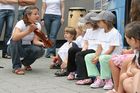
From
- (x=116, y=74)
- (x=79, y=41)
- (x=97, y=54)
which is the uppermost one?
(x=79, y=41)

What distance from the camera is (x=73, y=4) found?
1152 cm

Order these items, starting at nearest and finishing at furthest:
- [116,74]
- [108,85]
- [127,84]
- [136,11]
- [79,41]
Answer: [127,84] → [136,11] → [116,74] → [108,85] → [79,41]

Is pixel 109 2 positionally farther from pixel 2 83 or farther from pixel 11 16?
pixel 2 83

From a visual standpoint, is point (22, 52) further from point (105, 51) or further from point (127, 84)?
point (127, 84)

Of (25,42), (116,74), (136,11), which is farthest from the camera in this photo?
(25,42)

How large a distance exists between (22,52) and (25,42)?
0.18 m

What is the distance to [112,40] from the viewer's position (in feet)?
17.4

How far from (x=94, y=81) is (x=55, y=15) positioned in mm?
3207

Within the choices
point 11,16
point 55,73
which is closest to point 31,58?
point 55,73

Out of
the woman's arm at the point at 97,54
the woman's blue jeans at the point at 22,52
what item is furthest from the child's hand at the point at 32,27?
the woman's arm at the point at 97,54

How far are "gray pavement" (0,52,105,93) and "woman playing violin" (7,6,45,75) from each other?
0.69ft

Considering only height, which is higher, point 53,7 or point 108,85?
point 53,7

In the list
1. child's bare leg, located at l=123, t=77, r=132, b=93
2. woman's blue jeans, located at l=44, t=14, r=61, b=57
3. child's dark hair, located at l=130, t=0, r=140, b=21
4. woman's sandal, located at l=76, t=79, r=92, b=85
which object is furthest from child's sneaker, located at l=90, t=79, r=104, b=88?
woman's blue jeans, located at l=44, t=14, r=61, b=57

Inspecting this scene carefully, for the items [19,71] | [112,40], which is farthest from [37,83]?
[112,40]
